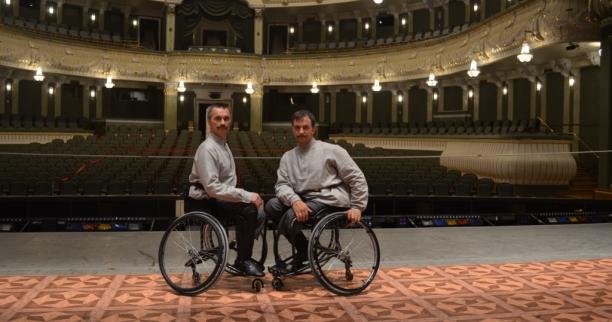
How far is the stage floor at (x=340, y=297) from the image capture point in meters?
3.22

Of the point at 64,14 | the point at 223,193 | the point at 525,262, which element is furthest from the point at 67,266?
the point at 64,14

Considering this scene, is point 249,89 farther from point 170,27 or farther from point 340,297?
point 340,297

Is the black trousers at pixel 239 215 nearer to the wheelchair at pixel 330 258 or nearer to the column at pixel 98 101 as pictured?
the wheelchair at pixel 330 258

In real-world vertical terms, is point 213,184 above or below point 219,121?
below

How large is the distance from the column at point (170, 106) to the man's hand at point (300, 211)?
25.4m

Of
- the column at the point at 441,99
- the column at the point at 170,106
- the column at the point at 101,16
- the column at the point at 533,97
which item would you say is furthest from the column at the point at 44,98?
the column at the point at 533,97

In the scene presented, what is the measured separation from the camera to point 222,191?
11.6 ft

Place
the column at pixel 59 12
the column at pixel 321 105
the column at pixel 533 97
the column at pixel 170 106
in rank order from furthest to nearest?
the column at pixel 321 105, the column at pixel 170 106, the column at pixel 59 12, the column at pixel 533 97

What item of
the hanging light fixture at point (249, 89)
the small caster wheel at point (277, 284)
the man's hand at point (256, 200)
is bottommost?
the small caster wheel at point (277, 284)

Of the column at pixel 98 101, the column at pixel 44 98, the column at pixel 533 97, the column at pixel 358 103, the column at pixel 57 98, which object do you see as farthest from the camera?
the column at pixel 358 103

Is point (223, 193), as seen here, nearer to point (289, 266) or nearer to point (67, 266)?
point (289, 266)

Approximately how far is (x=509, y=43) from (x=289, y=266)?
45.4ft

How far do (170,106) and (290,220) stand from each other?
25737 mm

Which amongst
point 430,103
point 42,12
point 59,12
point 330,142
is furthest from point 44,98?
point 430,103
